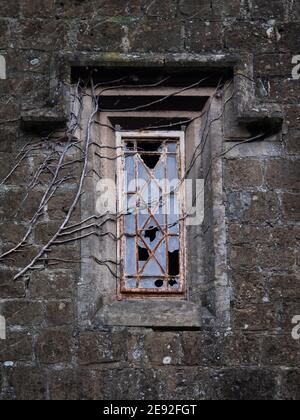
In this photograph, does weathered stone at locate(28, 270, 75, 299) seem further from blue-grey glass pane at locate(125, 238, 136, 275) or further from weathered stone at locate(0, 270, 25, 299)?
blue-grey glass pane at locate(125, 238, 136, 275)

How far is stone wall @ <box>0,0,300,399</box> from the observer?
20.3 feet

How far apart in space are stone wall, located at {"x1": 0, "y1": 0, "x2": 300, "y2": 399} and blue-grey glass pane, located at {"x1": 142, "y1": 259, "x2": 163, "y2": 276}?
1.55 feet

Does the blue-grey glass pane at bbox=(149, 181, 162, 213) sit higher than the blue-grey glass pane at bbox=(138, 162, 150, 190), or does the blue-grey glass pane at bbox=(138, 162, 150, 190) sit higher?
the blue-grey glass pane at bbox=(138, 162, 150, 190)

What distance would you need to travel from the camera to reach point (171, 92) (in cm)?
674

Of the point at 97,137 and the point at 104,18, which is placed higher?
the point at 104,18

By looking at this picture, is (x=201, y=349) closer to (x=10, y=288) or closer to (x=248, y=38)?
(x=10, y=288)

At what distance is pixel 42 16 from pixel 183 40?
38.7 inches

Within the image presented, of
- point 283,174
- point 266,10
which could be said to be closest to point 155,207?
point 283,174

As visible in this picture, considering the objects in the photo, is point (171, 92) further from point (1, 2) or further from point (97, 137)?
point (1, 2)

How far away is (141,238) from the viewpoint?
21.9 ft

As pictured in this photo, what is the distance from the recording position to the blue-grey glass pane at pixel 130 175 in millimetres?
6759

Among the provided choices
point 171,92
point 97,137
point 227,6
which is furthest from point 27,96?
point 227,6

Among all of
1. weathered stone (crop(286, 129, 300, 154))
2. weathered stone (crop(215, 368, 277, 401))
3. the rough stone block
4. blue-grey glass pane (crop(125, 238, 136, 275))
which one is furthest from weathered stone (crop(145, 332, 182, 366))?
weathered stone (crop(286, 129, 300, 154))
